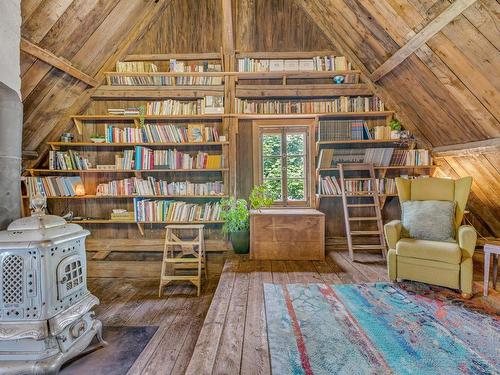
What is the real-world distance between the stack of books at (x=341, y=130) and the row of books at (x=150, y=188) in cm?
171

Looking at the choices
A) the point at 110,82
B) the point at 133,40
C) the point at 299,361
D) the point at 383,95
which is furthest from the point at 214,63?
the point at 299,361

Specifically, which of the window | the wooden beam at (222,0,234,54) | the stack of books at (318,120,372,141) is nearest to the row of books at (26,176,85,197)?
the window

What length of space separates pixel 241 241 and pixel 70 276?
208 cm

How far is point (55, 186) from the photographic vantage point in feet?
13.2

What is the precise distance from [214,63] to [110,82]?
1.56 metres

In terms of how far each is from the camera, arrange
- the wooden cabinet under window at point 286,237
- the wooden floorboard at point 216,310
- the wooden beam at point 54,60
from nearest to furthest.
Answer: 1. the wooden floorboard at point 216,310
2. the wooden beam at point 54,60
3. the wooden cabinet under window at point 286,237

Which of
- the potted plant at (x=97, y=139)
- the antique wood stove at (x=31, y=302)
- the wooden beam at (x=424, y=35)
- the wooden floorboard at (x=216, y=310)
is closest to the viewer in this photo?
the wooden floorboard at (x=216, y=310)

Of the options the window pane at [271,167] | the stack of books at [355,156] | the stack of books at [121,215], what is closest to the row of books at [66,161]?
the stack of books at [121,215]

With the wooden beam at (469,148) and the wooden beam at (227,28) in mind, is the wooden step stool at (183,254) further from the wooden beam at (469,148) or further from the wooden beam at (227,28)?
the wooden beam at (469,148)

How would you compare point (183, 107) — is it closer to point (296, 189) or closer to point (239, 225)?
point (239, 225)

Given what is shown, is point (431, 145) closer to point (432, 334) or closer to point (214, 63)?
point (432, 334)

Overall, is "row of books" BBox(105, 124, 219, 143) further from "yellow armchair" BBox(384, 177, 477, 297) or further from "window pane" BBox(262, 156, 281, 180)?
"yellow armchair" BBox(384, 177, 477, 297)

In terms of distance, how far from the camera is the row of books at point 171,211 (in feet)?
13.4

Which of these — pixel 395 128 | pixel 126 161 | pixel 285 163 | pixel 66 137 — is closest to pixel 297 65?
pixel 285 163
